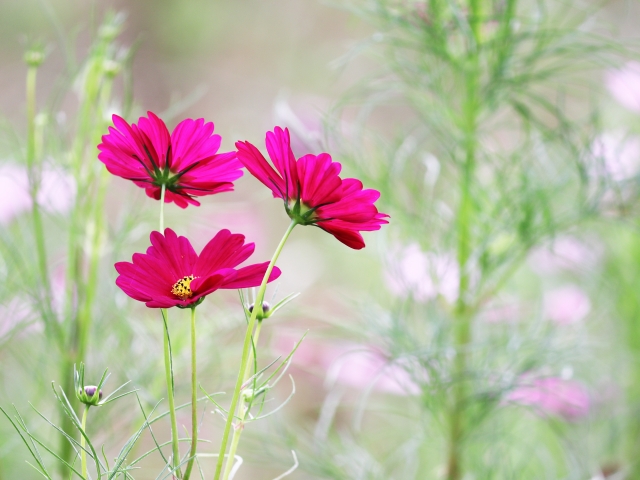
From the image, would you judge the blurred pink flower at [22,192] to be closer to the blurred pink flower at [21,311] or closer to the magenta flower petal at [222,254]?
the blurred pink flower at [21,311]

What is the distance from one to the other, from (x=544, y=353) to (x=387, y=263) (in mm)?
137

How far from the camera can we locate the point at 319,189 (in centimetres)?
19

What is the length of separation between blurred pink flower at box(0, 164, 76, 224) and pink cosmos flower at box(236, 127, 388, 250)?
30 centimetres

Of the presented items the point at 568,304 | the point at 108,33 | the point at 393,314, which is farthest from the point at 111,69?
the point at 568,304

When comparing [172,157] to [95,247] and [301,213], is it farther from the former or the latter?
[95,247]

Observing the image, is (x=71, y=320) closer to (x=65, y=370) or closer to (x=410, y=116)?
(x=65, y=370)

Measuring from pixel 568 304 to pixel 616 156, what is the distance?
1.05 ft

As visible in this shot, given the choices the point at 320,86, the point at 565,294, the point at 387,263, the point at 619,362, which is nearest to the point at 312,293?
the point at 320,86

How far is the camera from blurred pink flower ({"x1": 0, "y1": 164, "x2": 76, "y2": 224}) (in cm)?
48

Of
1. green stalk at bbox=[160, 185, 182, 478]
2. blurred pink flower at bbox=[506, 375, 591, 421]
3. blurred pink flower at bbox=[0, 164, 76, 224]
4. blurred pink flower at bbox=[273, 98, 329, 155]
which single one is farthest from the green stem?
blurred pink flower at bbox=[506, 375, 591, 421]

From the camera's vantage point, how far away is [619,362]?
71 cm

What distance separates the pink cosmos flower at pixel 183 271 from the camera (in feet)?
0.60

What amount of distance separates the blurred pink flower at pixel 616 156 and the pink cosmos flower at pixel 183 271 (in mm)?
352

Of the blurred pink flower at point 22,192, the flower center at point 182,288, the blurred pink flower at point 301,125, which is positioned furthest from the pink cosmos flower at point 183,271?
the blurred pink flower at point 22,192
